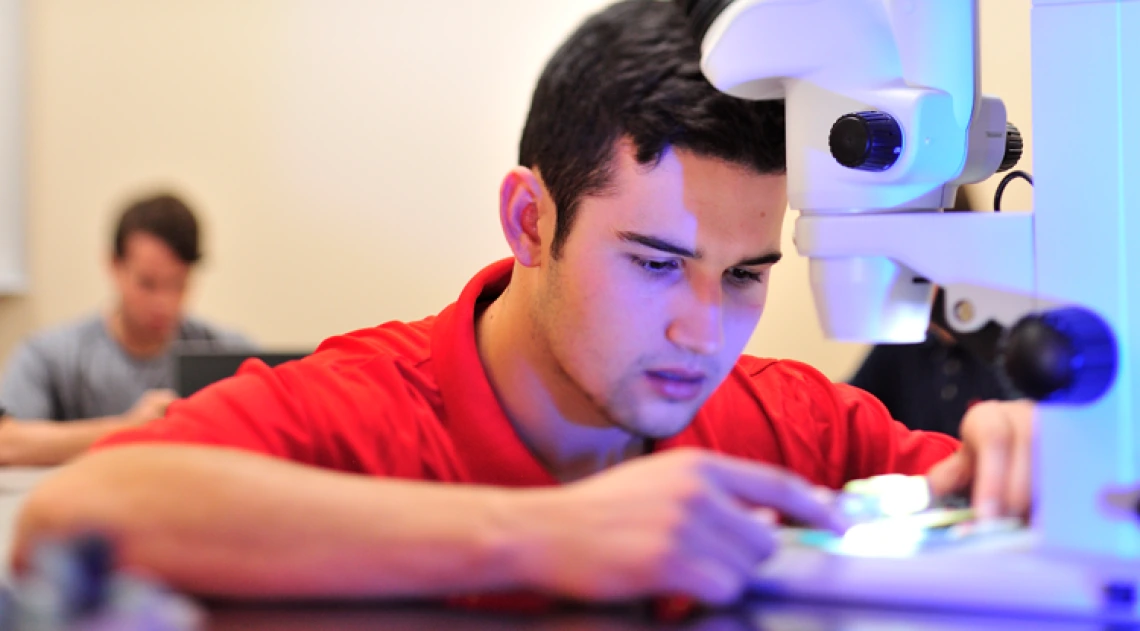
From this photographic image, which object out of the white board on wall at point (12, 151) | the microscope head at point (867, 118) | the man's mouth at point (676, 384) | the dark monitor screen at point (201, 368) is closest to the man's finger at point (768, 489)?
the microscope head at point (867, 118)

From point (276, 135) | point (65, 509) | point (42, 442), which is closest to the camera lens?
point (65, 509)

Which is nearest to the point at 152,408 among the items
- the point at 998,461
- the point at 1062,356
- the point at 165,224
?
the point at 165,224

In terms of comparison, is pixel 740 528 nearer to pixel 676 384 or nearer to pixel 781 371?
pixel 676 384

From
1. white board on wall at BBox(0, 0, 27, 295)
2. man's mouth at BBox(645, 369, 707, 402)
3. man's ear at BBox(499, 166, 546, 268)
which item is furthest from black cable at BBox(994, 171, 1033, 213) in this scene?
white board on wall at BBox(0, 0, 27, 295)

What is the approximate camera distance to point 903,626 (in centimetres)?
63

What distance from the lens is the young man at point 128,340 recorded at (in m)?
2.85

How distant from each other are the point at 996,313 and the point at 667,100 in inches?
14.5

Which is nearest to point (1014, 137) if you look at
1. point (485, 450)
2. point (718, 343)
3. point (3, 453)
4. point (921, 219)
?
point (921, 219)

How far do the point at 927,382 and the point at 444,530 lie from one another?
588 millimetres

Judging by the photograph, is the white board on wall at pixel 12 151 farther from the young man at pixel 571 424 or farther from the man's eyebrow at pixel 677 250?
the man's eyebrow at pixel 677 250

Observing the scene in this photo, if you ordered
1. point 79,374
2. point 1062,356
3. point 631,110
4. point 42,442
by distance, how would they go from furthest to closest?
1. point 79,374
2. point 42,442
3. point 631,110
4. point 1062,356

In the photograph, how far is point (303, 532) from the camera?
2.18 ft

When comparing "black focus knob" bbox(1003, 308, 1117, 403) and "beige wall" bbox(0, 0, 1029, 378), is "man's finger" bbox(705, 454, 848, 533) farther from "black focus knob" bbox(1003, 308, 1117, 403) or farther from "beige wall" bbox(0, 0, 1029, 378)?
"beige wall" bbox(0, 0, 1029, 378)

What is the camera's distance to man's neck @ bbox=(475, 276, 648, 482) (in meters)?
1.06
